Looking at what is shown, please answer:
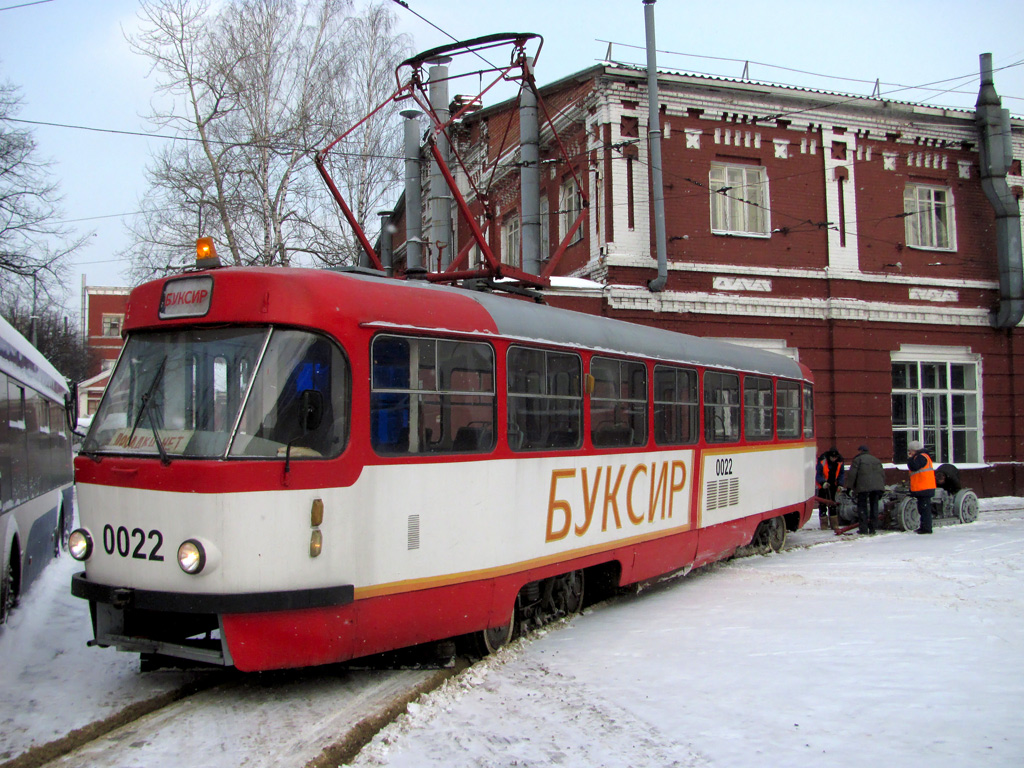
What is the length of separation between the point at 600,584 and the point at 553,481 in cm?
177

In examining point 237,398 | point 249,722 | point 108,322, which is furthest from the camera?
point 108,322


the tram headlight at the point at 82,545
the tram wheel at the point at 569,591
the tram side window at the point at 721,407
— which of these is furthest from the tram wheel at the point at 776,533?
the tram headlight at the point at 82,545

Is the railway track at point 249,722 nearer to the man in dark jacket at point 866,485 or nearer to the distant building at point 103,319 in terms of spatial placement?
the man in dark jacket at point 866,485

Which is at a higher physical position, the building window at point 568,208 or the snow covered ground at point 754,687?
the building window at point 568,208

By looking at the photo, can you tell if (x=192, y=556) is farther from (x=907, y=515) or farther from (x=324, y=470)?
(x=907, y=515)

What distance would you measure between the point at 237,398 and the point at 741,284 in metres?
14.5

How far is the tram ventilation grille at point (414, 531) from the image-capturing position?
5.87 metres

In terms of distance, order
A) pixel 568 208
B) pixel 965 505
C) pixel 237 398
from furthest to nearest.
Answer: pixel 568 208 < pixel 965 505 < pixel 237 398

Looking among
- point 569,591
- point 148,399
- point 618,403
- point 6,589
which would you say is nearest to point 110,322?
point 6,589

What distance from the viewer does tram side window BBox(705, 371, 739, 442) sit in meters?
10.2

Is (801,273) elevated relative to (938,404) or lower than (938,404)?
elevated

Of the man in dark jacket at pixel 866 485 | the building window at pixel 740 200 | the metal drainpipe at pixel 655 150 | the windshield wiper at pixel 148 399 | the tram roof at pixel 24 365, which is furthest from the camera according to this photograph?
the building window at pixel 740 200

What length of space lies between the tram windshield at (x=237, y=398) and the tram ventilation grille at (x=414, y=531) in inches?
29.7

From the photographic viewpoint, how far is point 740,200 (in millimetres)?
18578
